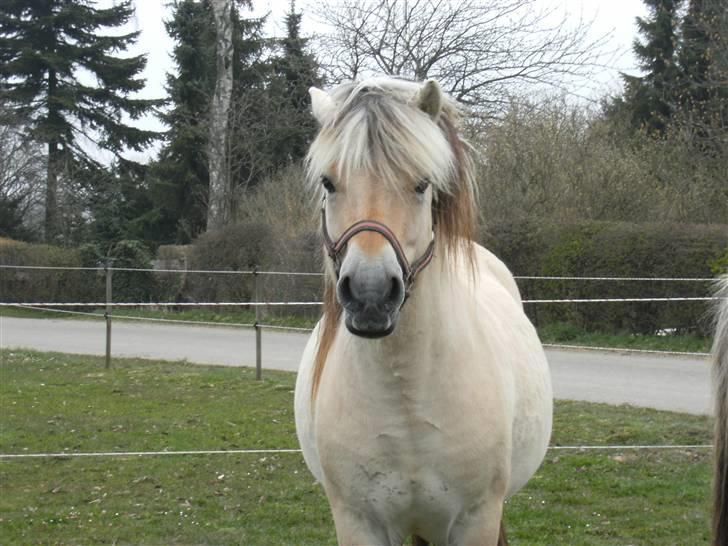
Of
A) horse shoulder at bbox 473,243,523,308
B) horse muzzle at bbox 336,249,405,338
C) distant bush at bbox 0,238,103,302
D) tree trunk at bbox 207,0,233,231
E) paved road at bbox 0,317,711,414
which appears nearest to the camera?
horse muzzle at bbox 336,249,405,338

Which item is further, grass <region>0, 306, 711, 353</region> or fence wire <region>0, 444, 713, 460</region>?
grass <region>0, 306, 711, 353</region>

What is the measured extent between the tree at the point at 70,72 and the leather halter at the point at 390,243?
93.3 feet

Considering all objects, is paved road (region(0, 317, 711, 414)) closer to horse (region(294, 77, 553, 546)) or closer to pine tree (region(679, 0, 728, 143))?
horse (region(294, 77, 553, 546))

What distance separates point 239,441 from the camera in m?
7.35

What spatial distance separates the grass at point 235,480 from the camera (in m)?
5.09

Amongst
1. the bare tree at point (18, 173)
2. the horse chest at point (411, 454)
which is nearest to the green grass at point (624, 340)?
the horse chest at point (411, 454)

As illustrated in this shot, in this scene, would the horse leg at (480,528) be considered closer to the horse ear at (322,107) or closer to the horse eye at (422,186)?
the horse eye at (422,186)

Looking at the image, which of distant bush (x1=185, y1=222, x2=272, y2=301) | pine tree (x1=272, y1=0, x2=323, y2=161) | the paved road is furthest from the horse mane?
pine tree (x1=272, y1=0, x2=323, y2=161)

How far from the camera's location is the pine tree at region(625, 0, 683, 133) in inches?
1037

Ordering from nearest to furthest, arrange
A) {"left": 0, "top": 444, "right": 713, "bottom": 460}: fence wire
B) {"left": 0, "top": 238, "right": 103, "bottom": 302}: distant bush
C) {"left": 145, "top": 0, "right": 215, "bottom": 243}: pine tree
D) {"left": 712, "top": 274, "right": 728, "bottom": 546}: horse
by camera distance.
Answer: {"left": 712, "top": 274, "right": 728, "bottom": 546}: horse < {"left": 0, "top": 444, "right": 713, "bottom": 460}: fence wire < {"left": 0, "top": 238, "right": 103, "bottom": 302}: distant bush < {"left": 145, "top": 0, "right": 215, "bottom": 243}: pine tree

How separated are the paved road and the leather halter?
254 inches

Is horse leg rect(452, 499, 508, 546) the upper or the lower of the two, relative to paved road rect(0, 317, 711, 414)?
upper

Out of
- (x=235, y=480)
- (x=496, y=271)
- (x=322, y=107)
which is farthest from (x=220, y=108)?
(x=322, y=107)

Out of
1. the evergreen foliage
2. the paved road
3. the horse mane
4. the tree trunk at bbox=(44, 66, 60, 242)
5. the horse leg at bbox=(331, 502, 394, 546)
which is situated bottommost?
the paved road
